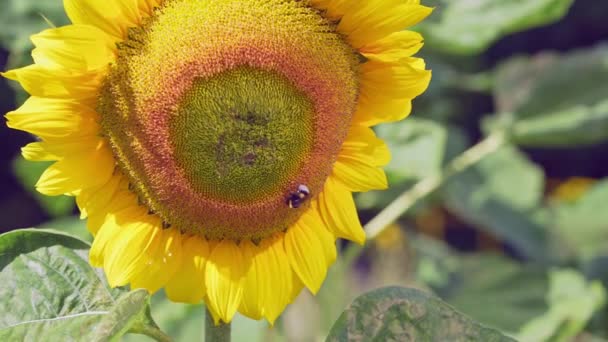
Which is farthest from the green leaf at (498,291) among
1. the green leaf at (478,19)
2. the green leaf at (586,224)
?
the green leaf at (478,19)

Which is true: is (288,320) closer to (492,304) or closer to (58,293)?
(492,304)

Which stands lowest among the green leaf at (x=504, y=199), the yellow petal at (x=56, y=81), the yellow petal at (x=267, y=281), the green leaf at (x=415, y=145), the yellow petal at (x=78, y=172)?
the green leaf at (x=504, y=199)

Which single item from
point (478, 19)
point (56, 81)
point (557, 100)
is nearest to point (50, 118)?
point (56, 81)

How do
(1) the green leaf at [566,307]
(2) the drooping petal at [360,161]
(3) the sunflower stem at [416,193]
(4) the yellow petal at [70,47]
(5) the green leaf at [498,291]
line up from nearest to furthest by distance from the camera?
(4) the yellow petal at [70,47] < (2) the drooping petal at [360,161] < (3) the sunflower stem at [416,193] < (1) the green leaf at [566,307] < (5) the green leaf at [498,291]

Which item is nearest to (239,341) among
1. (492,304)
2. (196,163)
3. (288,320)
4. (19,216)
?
(288,320)

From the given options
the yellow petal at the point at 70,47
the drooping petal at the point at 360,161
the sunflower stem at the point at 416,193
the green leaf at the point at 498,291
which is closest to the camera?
the yellow petal at the point at 70,47

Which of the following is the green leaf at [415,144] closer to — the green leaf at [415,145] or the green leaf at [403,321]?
the green leaf at [415,145]

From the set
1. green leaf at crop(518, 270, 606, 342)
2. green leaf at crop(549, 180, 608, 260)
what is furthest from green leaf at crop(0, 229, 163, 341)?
green leaf at crop(549, 180, 608, 260)

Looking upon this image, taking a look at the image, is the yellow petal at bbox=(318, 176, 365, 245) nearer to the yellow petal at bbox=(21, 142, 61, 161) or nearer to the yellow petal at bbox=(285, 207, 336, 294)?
the yellow petal at bbox=(285, 207, 336, 294)
